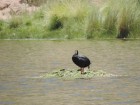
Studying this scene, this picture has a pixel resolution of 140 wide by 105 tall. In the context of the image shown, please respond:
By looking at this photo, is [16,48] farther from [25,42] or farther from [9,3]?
[9,3]

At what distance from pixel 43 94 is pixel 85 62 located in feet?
10.1

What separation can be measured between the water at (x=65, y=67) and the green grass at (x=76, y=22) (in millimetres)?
1764

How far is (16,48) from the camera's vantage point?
2316cm

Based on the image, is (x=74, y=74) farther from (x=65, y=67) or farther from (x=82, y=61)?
(x=65, y=67)

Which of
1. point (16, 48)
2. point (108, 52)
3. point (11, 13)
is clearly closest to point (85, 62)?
point (108, 52)

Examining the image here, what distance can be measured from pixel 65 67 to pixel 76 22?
35.2ft

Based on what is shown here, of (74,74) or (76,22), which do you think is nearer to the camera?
(74,74)

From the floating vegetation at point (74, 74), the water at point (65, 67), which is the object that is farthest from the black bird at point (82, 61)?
the water at point (65, 67)

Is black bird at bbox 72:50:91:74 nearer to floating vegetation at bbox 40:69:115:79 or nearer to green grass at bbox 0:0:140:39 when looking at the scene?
floating vegetation at bbox 40:69:115:79

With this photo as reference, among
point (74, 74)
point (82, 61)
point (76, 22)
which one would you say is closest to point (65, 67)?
point (82, 61)

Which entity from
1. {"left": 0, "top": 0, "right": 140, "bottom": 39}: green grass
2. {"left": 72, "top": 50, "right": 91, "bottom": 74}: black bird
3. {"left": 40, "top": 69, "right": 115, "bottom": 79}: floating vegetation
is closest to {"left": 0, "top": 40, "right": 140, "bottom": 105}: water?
{"left": 40, "top": 69, "right": 115, "bottom": 79}: floating vegetation

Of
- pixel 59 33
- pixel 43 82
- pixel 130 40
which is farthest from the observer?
pixel 59 33

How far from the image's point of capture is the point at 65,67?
17.0 metres

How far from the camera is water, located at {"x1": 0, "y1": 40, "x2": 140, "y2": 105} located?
37.7ft
